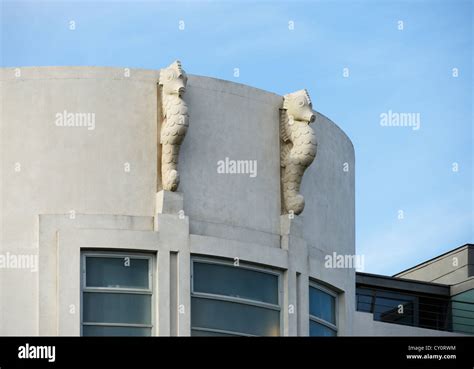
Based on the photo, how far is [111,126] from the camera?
49.7 meters

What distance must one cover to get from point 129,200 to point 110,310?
2889 mm

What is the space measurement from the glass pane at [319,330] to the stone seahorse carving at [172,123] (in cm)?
523

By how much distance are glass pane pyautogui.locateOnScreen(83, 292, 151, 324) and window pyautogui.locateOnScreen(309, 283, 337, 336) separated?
489 centimetres

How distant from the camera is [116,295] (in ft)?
159

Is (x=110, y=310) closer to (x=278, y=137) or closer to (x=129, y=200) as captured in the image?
(x=129, y=200)

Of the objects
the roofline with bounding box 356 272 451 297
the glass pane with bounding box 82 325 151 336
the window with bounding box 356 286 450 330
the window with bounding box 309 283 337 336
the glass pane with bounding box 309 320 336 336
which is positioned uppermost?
the roofline with bounding box 356 272 451 297

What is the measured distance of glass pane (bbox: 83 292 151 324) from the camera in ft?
158

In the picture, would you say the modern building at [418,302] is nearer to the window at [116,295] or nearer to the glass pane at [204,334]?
the glass pane at [204,334]

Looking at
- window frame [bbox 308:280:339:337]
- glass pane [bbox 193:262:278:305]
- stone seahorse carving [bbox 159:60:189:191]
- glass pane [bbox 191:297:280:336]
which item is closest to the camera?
glass pane [bbox 191:297:280:336]

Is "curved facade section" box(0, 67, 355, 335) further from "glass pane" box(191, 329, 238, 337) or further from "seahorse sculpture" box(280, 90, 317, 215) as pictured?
"seahorse sculpture" box(280, 90, 317, 215)

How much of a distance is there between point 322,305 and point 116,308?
6.32 metres

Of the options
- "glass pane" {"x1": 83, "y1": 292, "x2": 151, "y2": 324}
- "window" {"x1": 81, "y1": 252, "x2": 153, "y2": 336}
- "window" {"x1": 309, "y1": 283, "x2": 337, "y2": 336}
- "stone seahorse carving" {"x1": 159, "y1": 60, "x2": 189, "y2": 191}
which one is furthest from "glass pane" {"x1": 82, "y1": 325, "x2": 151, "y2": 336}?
"window" {"x1": 309, "y1": 283, "x2": 337, "y2": 336}

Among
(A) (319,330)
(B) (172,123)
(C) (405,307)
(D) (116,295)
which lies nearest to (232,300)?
(D) (116,295)
